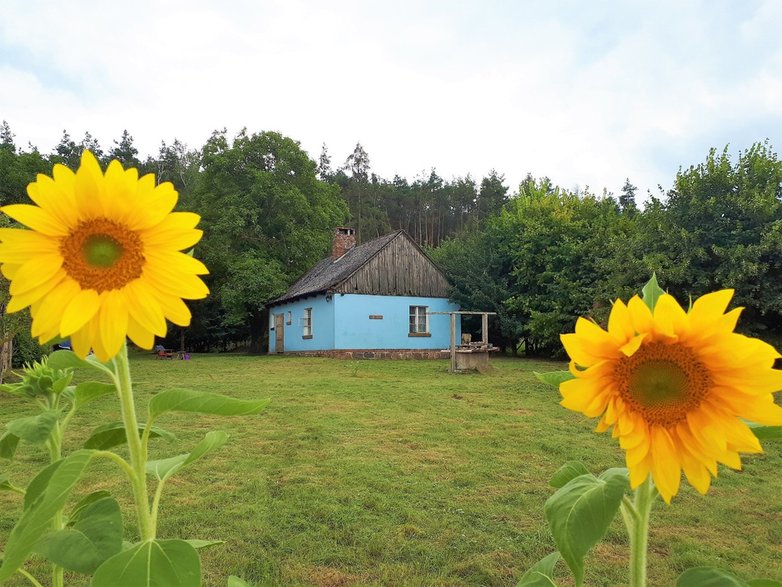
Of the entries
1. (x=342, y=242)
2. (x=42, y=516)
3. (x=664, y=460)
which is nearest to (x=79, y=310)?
(x=42, y=516)

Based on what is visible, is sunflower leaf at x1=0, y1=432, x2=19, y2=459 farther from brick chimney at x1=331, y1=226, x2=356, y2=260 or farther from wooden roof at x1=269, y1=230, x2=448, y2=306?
brick chimney at x1=331, y1=226, x2=356, y2=260

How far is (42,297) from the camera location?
2.70ft

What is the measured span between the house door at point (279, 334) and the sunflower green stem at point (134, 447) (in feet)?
81.1

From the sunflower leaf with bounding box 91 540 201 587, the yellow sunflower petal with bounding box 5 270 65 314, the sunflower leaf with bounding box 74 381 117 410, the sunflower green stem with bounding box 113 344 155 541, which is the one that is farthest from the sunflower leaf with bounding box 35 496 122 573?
the yellow sunflower petal with bounding box 5 270 65 314

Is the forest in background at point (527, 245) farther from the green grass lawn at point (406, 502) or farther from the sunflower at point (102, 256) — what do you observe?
the sunflower at point (102, 256)

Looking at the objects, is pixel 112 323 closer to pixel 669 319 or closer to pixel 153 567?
pixel 153 567

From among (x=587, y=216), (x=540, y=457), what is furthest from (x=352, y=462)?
(x=587, y=216)

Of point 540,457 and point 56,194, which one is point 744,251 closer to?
point 540,457

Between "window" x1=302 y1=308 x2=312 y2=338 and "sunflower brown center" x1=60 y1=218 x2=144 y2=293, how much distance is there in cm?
2183

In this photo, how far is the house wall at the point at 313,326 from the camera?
2098 centimetres

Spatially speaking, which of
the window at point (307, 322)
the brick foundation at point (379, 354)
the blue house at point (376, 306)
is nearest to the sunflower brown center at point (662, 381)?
the brick foundation at point (379, 354)

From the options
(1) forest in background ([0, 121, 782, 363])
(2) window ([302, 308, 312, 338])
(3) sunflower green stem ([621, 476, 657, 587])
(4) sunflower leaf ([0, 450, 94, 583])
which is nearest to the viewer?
(4) sunflower leaf ([0, 450, 94, 583])

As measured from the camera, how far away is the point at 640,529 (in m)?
0.98

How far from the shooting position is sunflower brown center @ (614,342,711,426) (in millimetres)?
874
